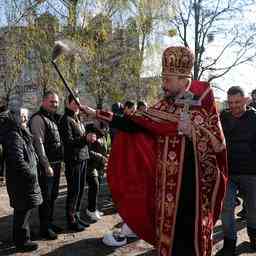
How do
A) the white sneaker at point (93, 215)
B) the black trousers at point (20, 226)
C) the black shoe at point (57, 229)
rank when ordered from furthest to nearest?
1. the white sneaker at point (93, 215)
2. the black shoe at point (57, 229)
3. the black trousers at point (20, 226)

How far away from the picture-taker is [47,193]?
19.1ft

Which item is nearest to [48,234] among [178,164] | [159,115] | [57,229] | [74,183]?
[57,229]

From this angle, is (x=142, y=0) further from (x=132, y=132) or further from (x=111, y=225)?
(x=132, y=132)

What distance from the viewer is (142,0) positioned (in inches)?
850

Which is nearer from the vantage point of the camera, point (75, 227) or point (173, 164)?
point (173, 164)

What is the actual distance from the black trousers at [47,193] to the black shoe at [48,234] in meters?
0.04

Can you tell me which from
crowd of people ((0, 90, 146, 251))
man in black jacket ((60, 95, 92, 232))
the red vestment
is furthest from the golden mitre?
man in black jacket ((60, 95, 92, 232))

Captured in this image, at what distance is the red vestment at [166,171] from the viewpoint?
3.84 meters

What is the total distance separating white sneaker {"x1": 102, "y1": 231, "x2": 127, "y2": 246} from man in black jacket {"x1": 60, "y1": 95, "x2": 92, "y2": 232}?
0.64 meters

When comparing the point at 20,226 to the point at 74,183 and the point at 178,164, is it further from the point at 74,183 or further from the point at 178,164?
the point at 178,164

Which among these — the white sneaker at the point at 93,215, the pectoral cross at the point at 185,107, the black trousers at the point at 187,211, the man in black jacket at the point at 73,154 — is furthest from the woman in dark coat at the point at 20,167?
the pectoral cross at the point at 185,107

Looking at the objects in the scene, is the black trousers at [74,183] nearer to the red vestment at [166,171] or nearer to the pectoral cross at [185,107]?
the red vestment at [166,171]

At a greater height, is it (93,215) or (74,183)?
(74,183)

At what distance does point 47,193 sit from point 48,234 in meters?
0.55
